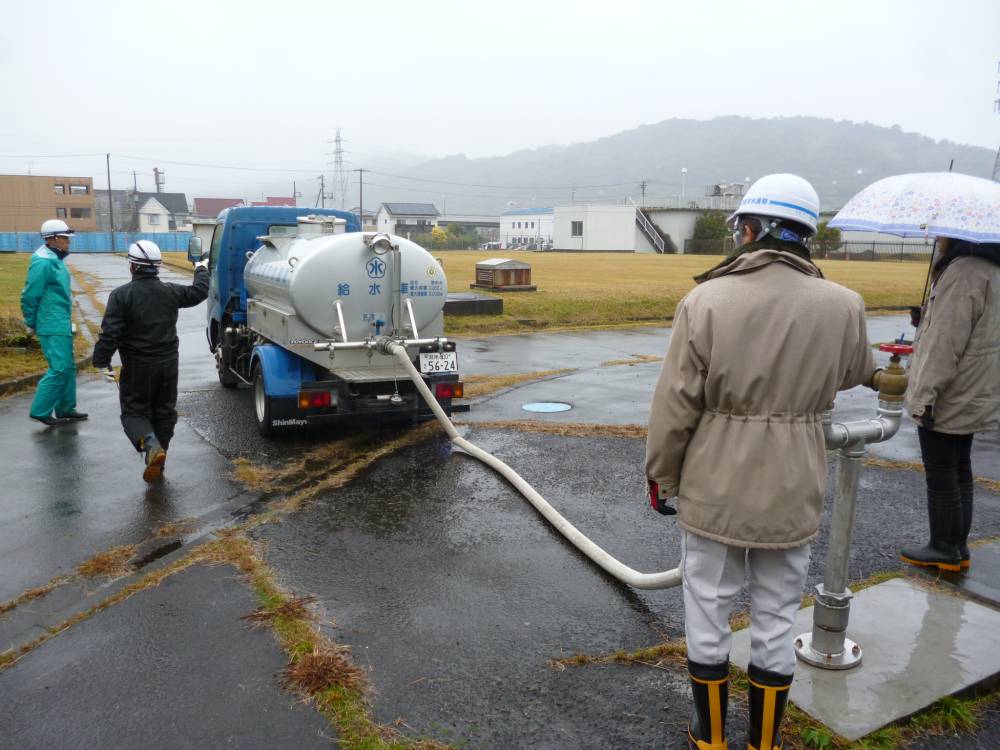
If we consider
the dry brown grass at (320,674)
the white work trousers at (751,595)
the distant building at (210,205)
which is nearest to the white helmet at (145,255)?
the dry brown grass at (320,674)

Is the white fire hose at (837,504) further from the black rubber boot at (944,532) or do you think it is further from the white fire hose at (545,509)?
the black rubber boot at (944,532)

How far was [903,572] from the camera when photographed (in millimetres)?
4723

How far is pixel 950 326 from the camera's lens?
→ 170 inches

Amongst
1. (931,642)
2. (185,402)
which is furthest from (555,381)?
(931,642)

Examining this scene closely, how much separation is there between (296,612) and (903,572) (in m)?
3.67

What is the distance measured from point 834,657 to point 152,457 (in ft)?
17.4

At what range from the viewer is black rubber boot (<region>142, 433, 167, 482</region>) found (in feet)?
20.8

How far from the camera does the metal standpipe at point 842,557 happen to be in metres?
3.47

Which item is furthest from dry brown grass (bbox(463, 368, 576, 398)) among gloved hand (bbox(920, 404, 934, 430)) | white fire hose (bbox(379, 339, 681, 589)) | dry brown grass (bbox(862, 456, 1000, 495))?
gloved hand (bbox(920, 404, 934, 430))

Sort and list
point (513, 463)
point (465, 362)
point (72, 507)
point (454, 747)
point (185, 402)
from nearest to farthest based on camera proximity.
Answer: point (454, 747) → point (72, 507) → point (513, 463) → point (185, 402) → point (465, 362)

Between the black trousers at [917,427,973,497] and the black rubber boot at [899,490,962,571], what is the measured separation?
0.06 metres

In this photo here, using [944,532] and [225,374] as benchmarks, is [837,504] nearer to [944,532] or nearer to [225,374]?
[944,532]

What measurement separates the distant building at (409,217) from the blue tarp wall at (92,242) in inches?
1013

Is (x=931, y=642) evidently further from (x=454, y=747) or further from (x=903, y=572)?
(x=454, y=747)
